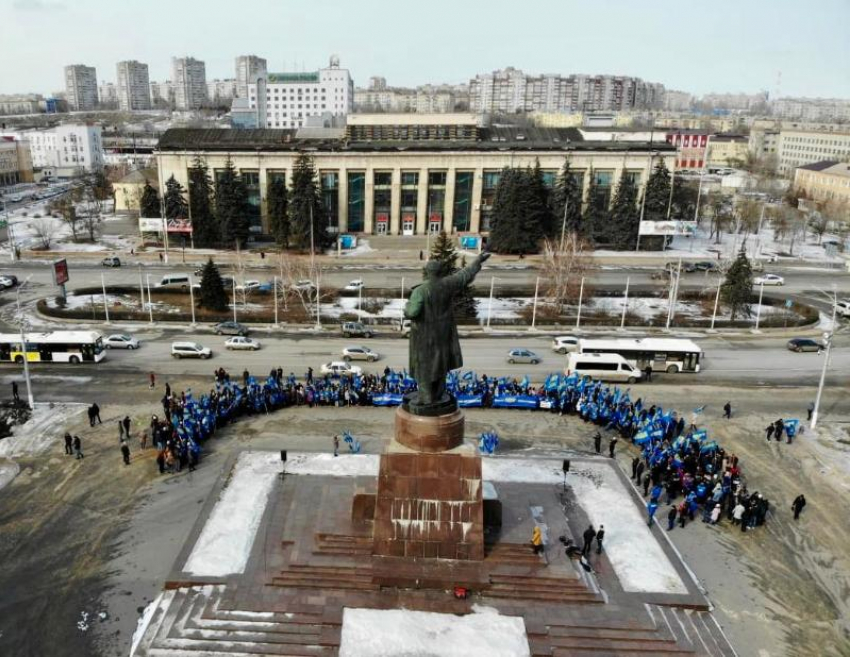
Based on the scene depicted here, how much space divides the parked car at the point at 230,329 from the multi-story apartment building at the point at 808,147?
108860 mm

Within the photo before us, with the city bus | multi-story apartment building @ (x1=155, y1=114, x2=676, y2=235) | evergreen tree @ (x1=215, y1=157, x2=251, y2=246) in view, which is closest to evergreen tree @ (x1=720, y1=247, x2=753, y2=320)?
multi-story apartment building @ (x1=155, y1=114, x2=676, y2=235)

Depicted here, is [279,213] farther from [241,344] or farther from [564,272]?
[564,272]

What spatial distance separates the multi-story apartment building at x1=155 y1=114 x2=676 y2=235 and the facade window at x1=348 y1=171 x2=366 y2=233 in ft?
0.31

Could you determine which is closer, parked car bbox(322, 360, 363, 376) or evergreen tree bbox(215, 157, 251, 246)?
parked car bbox(322, 360, 363, 376)

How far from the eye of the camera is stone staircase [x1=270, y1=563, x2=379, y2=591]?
49.1 ft

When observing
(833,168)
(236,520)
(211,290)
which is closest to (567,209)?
(211,290)

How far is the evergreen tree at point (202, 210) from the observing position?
5734 centimetres

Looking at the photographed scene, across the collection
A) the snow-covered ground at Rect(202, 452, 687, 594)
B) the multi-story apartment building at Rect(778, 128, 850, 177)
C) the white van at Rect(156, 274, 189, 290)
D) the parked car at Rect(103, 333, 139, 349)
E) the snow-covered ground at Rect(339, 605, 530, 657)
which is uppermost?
the multi-story apartment building at Rect(778, 128, 850, 177)

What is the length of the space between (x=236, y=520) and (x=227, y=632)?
4.06 meters

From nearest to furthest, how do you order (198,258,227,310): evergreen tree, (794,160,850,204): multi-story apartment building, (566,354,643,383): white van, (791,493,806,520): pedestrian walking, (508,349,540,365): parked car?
(791,493,806,520): pedestrian walking < (566,354,643,383): white van < (508,349,540,365): parked car < (198,258,227,310): evergreen tree < (794,160,850,204): multi-story apartment building

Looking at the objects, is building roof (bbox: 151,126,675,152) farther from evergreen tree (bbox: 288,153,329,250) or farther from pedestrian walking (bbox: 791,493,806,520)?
pedestrian walking (bbox: 791,493,806,520)

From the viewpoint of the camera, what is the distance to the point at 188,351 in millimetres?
31969

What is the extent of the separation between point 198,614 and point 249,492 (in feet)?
16.4

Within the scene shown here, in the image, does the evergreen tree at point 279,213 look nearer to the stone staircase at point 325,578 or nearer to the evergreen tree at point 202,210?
the evergreen tree at point 202,210
